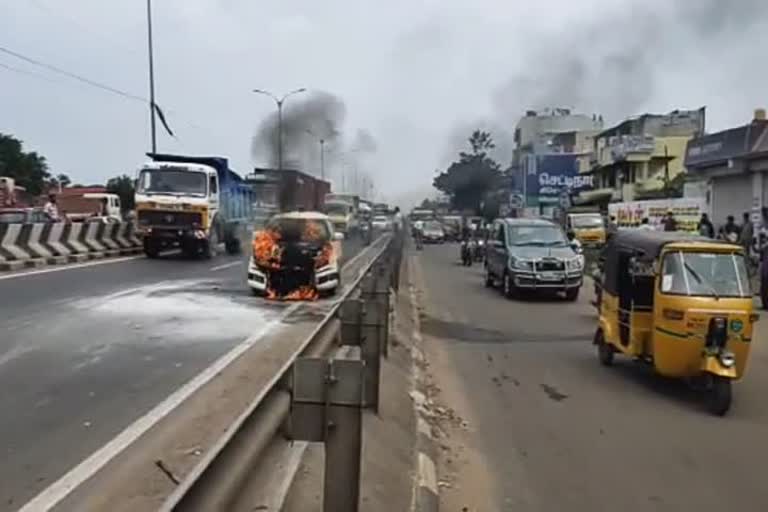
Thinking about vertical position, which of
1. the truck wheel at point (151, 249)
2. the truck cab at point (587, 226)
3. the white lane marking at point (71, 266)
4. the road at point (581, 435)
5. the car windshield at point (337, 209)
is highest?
the car windshield at point (337, 209)

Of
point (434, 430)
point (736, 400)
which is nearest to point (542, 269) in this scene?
point (736, 400)

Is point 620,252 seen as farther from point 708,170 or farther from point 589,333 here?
point 708,170

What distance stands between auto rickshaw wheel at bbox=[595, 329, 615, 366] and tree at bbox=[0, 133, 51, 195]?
251 feet

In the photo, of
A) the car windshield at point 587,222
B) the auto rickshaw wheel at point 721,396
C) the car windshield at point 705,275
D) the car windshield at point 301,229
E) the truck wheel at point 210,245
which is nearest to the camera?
the auto rickshaw wheel at point 721,396

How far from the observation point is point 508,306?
2070 centimetres

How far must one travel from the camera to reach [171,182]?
29.9m

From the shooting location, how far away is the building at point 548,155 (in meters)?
77.9

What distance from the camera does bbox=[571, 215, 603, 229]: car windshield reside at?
142 feet

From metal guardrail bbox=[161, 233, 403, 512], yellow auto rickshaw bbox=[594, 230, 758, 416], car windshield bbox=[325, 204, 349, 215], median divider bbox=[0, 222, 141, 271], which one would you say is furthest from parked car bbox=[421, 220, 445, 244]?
metal guardrail bbox=[161, 233, 403, 512]

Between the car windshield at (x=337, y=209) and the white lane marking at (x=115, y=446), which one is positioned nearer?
the white lane marking at (x=115, y=446)

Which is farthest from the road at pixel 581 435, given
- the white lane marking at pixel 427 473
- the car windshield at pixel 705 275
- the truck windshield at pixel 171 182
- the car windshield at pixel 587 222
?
the car windshield at pixel 587 222

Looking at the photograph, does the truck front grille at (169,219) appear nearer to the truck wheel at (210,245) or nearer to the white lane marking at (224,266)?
the truck wheel at (210,245)

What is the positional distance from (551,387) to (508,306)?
9.69 m

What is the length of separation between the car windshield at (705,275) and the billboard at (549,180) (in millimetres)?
65351
